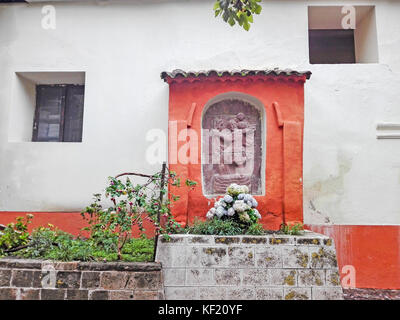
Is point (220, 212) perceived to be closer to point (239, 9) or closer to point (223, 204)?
point (223, 204)

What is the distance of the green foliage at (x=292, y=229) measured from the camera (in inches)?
177

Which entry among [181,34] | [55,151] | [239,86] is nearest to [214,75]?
[239,86]

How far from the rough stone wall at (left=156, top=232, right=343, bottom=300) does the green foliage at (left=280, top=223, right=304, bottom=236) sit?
31 centimetres

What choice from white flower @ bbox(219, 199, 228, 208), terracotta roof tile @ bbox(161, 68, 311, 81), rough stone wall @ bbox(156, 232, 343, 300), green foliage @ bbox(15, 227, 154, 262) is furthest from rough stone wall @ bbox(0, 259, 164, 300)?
terracotta roof tile @ bbox(161, 68, 311, 81)

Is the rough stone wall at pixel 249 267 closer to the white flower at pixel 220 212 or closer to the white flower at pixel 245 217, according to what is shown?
the white flower at pixel 245 217

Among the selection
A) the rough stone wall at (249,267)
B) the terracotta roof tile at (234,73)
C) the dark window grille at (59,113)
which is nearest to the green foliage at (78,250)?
the rough stone wall at (249,267)

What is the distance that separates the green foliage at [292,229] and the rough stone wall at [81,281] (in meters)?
1.89

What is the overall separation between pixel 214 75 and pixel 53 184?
3.52m

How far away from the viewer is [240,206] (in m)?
4.55

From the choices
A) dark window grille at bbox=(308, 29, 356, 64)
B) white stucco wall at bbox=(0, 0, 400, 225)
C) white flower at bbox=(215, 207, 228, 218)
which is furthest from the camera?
dark window grille at bbox=(308, 29, 356, 64)

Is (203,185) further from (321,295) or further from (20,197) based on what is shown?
(20,197)

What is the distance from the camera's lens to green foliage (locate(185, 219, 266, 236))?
4320 mm

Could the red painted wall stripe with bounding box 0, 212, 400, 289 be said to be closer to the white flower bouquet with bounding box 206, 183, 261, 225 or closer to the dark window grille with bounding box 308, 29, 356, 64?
the white flower bouquet with bounding box 206, 183, 261, 225

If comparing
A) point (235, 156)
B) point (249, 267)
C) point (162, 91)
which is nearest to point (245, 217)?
point (249, 267)
